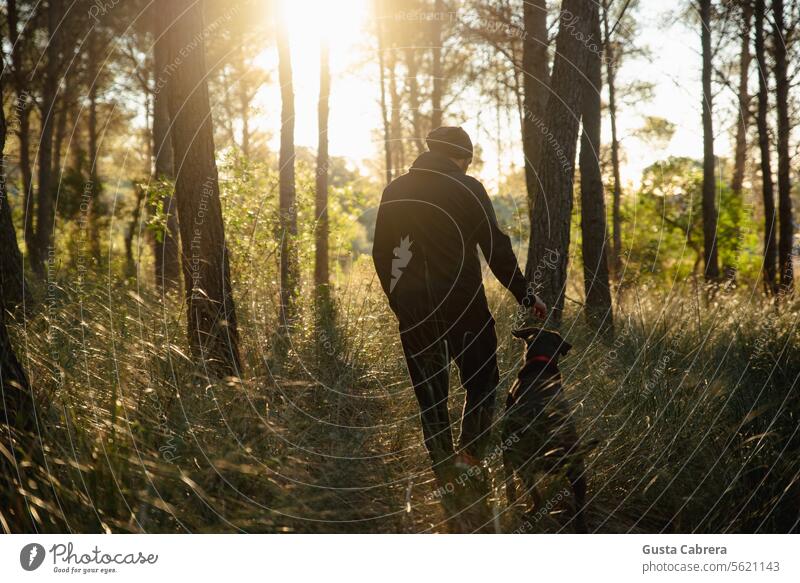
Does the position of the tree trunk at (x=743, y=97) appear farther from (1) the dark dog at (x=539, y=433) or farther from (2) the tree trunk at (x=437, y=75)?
(2) the tree trunk at (x=437, y=75)

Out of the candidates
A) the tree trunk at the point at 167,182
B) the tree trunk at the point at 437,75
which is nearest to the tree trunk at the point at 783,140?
the tree trunk at the point at 167,182

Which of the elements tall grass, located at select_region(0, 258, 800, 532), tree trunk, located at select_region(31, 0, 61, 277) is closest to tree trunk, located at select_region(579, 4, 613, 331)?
tall grass, located at select_region(0, 258, 800, 532)

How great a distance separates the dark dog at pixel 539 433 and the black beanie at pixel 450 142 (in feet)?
3.99

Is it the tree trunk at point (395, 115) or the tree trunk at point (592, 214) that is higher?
the tree trunk at point (395, 115)

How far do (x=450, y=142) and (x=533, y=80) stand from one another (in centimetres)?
664

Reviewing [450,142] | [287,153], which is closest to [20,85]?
[287,153]

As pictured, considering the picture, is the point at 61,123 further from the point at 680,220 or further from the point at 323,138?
the point at 680,220

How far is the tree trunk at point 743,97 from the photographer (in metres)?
9.62

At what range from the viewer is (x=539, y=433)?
3906 millimetres

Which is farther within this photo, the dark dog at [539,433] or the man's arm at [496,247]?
the man's arm at [496,247]

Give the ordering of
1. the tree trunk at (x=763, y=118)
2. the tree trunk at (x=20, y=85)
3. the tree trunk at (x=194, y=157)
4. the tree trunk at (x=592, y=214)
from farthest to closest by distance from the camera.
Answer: the tree trunk at (x=20, y=85), the tree trunk at (x=763, y=118), the tree trunk at (x=592, y=214), the tree trunk at (x=194, y=157)

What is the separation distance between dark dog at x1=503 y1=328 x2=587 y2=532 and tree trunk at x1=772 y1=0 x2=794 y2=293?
4814mm

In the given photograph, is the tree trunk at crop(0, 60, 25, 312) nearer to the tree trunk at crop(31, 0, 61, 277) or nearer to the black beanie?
the black beanie

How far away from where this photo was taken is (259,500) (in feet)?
11.7
